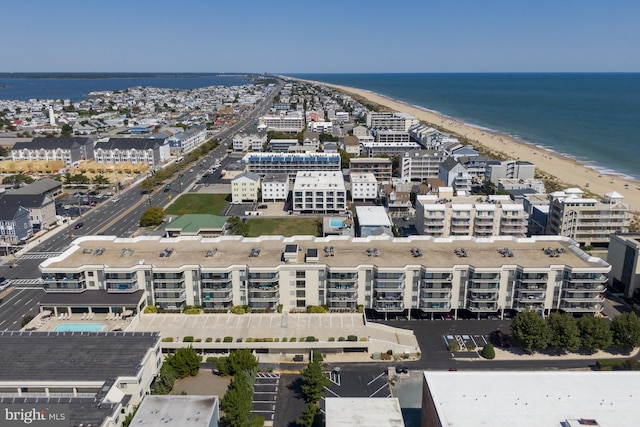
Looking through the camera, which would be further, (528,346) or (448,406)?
(528,346)

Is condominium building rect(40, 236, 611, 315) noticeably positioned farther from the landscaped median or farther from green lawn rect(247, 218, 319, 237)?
green lawn rect(247, 218, 319, 237)

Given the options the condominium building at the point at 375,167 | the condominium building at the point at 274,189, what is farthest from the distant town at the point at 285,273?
the condominium building at the point at 375,167

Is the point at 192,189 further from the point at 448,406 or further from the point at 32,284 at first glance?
the point at 448,406

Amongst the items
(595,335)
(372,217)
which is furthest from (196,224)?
(595,335)

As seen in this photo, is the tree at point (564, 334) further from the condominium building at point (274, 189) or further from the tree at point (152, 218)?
the tree at point (152, 218)

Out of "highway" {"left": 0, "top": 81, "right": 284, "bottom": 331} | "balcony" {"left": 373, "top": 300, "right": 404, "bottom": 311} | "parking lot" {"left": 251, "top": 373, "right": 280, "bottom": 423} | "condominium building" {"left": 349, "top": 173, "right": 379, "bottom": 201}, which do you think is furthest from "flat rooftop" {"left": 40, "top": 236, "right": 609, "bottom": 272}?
"condominium building" {"left": 349, "top": 173, "right": 379, "bottom": 201}

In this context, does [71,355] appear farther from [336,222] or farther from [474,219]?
[474,219]

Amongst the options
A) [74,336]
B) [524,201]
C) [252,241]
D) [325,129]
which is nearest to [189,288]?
[252,241]
